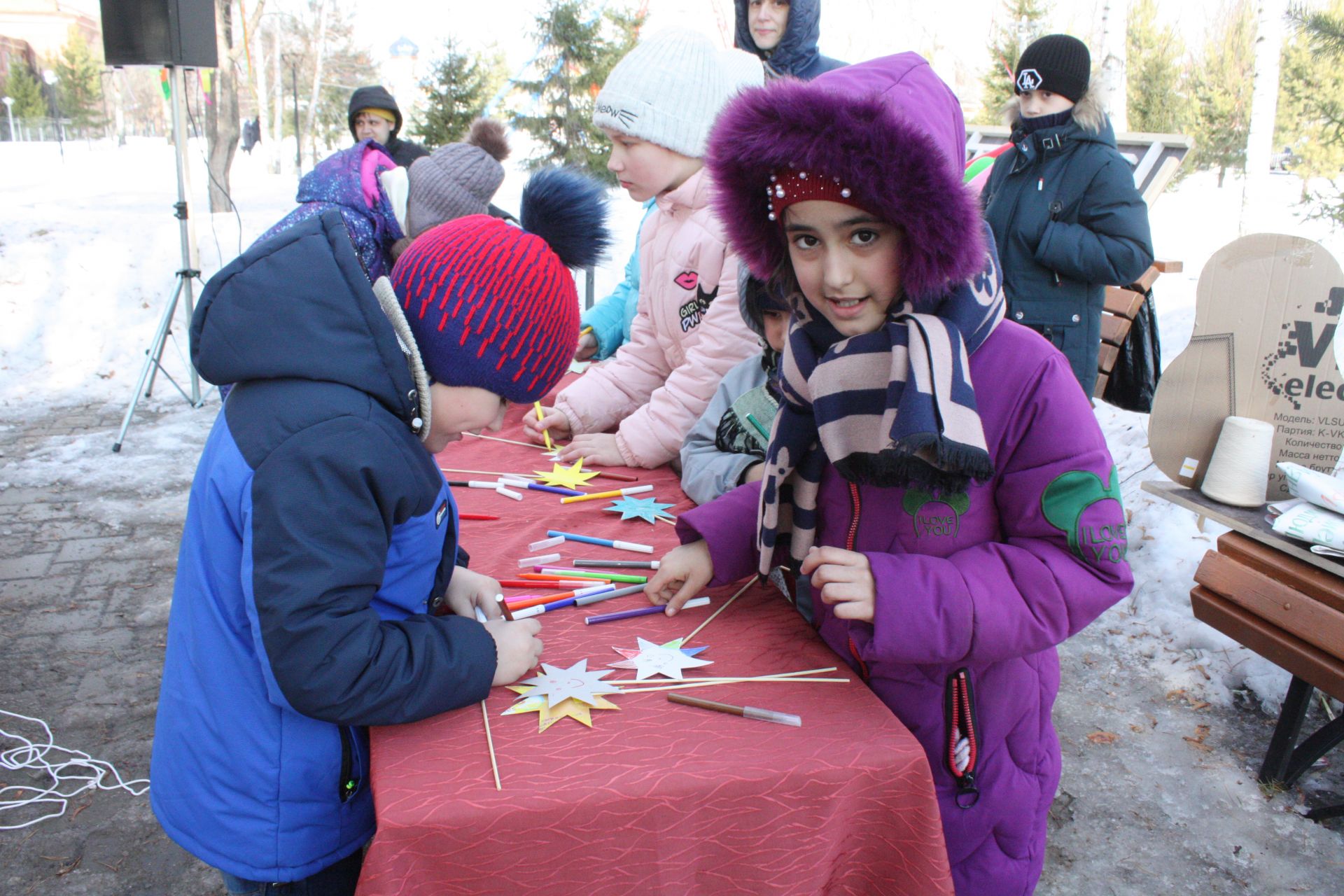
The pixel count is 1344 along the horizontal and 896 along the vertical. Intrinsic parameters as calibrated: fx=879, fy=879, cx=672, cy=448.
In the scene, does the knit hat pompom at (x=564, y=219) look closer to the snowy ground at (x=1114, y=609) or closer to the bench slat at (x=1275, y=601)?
the snowy ground at (x=1114, y=609)

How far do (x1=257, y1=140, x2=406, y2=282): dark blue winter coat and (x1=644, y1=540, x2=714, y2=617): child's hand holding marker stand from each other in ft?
7.61

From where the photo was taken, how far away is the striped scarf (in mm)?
1107

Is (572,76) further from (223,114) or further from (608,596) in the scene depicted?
(608,596)

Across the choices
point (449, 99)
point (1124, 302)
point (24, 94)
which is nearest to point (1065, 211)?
point (1124, 302)

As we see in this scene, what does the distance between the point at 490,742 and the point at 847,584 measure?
1.71 ft

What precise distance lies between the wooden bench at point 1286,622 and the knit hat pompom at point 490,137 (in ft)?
19.2

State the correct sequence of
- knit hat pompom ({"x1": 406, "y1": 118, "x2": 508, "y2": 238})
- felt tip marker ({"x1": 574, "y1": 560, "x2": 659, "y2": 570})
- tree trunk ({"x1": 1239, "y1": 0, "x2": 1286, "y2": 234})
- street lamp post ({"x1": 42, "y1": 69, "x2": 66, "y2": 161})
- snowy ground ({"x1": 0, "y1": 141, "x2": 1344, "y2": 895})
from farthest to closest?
street lamp post ({"x1": 42, "y1": 69, "x2": 66, "y2": 161}), tree trunk ({"x1": 1239, "y1": 0, "x2": 1286, "y2": 234}), knit hat pompom ({"x1": 406, "y1": 118, "x2": 508, "y2": 238}), snowy ground ({"x1": 0, "y1": 141, "x2": 1344, "y2": 895}), felt tip marker ({"x1": 574, "y1": 560, "x2": 659, "y2": 570})

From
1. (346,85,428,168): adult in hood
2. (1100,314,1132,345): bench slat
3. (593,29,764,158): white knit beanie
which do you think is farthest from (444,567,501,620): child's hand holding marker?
(346,85,428,168): adult in hood

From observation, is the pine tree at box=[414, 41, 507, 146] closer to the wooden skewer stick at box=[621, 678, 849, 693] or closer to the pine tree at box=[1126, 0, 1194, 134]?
the pine tree at box=[1126, 0, 1194, 134]

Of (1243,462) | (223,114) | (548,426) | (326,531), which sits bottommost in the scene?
(1243,462)

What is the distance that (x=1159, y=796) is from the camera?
271 cm

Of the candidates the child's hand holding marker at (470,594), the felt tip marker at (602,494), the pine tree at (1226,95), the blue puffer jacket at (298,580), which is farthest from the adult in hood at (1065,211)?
the pine tree at (1226,95)

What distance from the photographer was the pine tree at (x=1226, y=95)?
53.2 ft

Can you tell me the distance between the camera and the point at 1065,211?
372 cm
